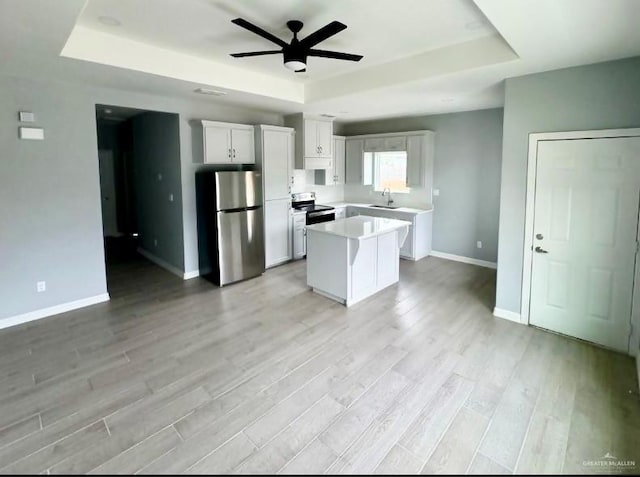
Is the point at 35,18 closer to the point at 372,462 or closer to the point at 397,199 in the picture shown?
the point at 372,462

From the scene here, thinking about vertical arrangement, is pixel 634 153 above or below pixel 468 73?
below

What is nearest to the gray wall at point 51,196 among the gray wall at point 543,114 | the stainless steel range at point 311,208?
the stainless steel range at point 311,208

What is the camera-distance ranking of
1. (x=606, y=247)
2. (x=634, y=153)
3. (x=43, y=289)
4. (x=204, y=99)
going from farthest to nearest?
(x=204, y=99)
(x=43, y=289)
(x=606, y=247)
(x=634, y=153)

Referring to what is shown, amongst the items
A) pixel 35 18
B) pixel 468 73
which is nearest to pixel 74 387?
pixel 35 18

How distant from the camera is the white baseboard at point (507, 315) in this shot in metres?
3.74

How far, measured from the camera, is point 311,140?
238 inches

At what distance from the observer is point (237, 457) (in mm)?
2018

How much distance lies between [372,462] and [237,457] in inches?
30.1

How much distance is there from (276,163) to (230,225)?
133 centimetres

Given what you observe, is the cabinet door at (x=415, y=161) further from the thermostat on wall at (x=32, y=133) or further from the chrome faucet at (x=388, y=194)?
the thermostat on wall at (x=32, y=133)

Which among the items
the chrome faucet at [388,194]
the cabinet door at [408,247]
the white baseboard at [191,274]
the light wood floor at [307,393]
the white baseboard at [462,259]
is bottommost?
the light wood floor at [307,393]

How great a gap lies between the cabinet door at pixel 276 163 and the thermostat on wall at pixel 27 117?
107 inches

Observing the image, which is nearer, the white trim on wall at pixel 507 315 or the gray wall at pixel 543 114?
the gray wall at pixel 543 114

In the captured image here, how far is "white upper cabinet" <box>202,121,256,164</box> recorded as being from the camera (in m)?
4.90
